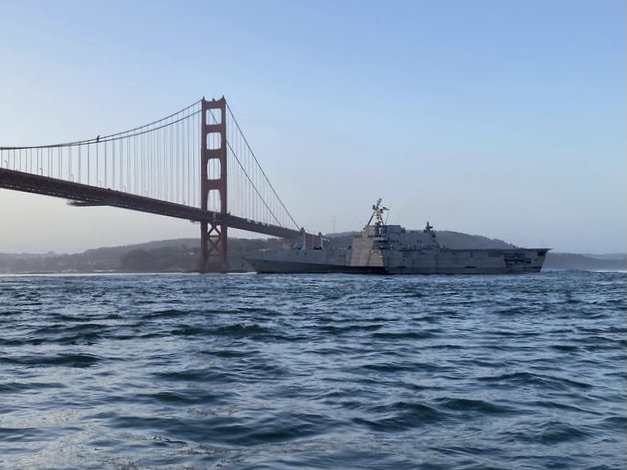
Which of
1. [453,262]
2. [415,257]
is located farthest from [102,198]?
[453,262]

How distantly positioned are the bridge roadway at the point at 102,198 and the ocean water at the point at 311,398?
37088 mm

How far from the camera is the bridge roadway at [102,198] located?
152 feet

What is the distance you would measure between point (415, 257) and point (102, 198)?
3337 centimetres

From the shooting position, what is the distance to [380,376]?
25.6ft

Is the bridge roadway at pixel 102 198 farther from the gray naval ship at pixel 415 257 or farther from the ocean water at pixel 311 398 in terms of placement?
the ocean water at pixel 311 398

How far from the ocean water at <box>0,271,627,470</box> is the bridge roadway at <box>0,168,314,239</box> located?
37088 millimetres

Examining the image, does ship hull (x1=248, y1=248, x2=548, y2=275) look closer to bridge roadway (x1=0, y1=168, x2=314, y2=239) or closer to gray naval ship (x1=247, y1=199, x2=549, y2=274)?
gray naval ship (x1=247, y1=199, x2=549, y2=274)

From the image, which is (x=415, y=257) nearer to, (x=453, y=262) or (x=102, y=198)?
(x=453, y=262)

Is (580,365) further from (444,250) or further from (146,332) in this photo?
(444,250)

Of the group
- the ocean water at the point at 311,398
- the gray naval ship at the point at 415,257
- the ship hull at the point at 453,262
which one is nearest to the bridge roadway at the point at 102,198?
the gray naval ship at the point at 415,257

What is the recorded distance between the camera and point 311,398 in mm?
6422

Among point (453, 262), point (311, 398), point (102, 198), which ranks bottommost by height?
point (311, 398)

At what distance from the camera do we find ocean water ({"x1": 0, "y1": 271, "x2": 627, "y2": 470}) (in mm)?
4480

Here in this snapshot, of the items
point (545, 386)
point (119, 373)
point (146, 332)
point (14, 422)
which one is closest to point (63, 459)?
point (14, 422)
